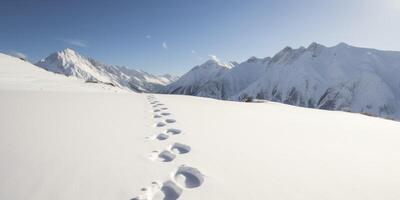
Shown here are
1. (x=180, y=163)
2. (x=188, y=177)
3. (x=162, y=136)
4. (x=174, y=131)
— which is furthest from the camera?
(x=174, y=131)

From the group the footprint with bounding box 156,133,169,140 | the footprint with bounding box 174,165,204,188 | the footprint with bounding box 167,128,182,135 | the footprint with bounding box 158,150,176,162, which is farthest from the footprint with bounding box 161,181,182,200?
the footprint with bounding box 167,128,182,135

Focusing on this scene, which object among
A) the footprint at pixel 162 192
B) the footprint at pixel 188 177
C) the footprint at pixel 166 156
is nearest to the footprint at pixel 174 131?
the footprint at pixel 166 156

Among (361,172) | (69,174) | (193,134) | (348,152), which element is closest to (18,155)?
(69,174)

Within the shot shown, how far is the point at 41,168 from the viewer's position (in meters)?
3.04

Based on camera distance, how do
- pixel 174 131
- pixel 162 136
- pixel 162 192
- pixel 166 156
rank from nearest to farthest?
1. pixel 162 192
2. pixel 166 156
3. pixel 162 136
4. pixel 174 131

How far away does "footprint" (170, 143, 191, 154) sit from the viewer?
4230 mm

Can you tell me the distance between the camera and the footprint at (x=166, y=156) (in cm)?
374

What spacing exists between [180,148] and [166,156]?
0.57 metres

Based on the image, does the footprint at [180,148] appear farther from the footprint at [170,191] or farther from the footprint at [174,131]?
the footprint at [170,191]

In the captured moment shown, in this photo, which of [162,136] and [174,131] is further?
[174,131]

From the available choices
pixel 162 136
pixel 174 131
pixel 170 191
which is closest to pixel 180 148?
pixel 162 136

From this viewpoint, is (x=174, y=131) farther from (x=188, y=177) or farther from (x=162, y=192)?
(x=162, y=192)

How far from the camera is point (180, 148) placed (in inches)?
174

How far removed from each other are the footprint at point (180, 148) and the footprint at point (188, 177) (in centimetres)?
83
